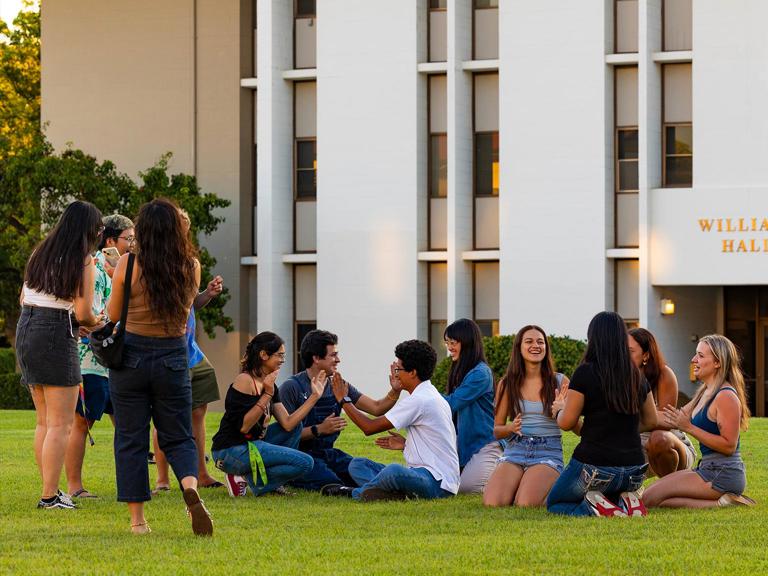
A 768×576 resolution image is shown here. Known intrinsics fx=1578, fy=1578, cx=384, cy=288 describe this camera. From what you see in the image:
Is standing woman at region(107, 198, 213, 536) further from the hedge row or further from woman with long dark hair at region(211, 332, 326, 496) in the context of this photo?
the hedge row

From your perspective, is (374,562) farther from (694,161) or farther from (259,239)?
(259,239)

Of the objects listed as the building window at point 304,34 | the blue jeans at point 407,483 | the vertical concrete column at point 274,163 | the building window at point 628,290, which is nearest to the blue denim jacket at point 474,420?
the blue jeans at point 407,483

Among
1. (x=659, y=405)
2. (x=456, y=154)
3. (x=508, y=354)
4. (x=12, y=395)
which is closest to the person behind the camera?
(x=659, y=405)

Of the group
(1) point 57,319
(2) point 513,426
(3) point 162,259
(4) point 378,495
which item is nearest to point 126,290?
(3) point 162,259

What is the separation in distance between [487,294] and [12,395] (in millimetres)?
12926

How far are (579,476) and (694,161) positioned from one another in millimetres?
19674

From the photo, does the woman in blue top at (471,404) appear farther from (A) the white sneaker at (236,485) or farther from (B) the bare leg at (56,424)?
(B) the bare leg at (56,424)

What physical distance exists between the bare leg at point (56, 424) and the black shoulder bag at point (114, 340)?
5.43ft

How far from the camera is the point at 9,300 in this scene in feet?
131

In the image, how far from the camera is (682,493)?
39.0ft

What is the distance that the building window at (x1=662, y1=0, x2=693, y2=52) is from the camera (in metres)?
30.6

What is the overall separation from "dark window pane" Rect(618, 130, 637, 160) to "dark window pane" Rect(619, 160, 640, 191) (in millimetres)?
117

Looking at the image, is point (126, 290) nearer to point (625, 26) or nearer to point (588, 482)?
point (588, 482)

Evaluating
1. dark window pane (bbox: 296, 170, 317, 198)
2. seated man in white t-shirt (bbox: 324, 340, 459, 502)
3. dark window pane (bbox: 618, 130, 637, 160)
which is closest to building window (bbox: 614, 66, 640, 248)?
dark window pane (bbox: 618, 130, 637, 160)
